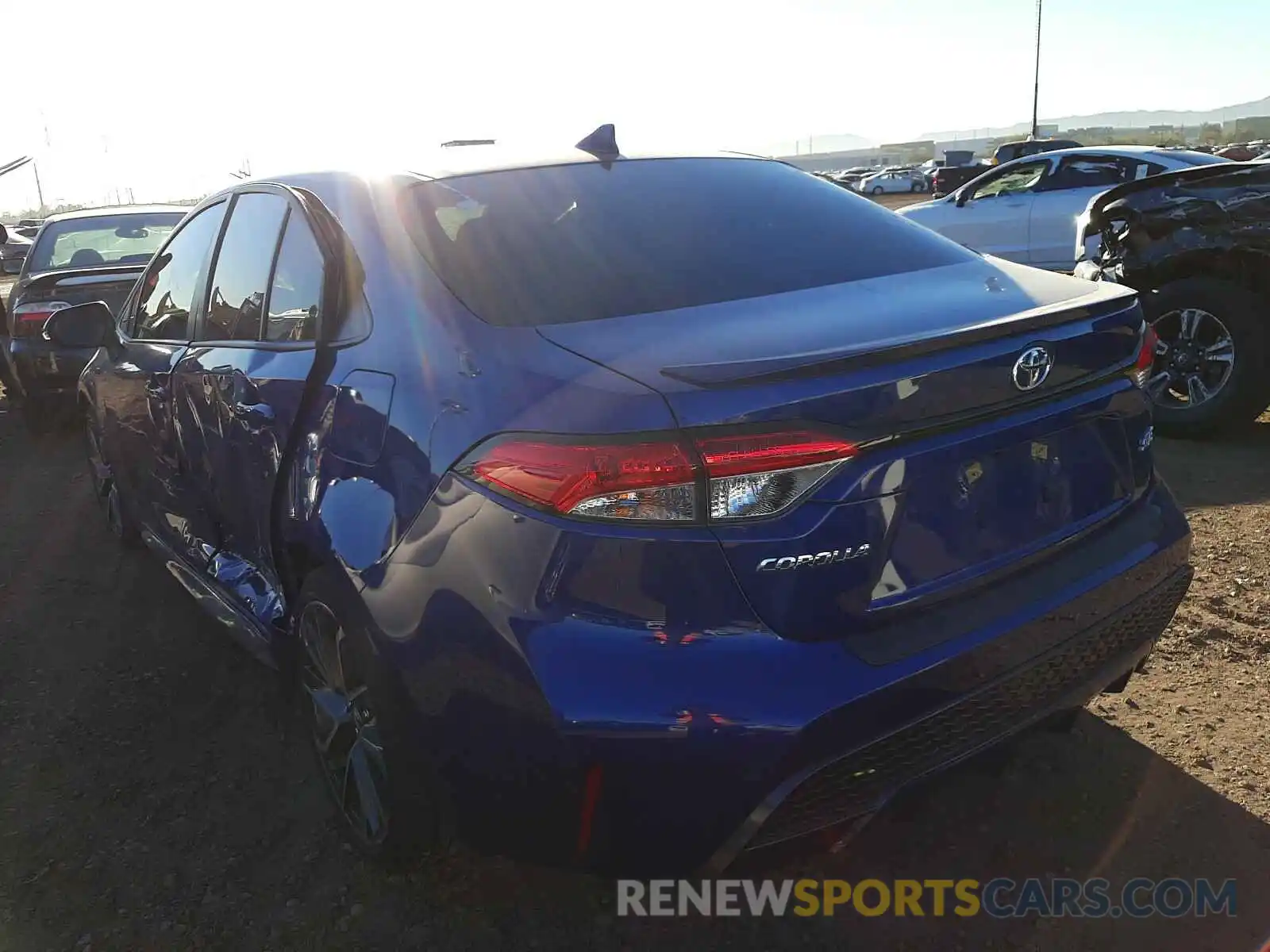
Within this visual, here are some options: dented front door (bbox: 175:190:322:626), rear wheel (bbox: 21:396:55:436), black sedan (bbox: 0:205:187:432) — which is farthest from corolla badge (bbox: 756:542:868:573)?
rear wheel (bbox: 21:396:55:436)

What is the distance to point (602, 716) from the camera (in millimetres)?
1713

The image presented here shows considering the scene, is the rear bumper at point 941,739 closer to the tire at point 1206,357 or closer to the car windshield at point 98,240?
the tire at point 1206,357

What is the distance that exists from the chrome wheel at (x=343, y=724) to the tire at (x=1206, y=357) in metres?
4.31

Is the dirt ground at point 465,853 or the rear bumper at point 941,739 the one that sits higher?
the rear bumper at point 941,739

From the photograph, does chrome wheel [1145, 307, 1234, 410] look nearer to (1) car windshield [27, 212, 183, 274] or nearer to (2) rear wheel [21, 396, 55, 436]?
(1) car windshield [27, 212, 183, 274]

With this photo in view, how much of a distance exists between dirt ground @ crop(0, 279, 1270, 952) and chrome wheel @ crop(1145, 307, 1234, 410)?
6.21 feet

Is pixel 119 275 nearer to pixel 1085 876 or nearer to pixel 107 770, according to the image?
pixel 107 770

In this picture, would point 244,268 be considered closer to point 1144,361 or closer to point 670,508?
point 670,508

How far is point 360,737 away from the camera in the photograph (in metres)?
2.43

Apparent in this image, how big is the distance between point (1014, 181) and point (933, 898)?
31.9ft

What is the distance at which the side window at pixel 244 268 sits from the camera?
9.43ft

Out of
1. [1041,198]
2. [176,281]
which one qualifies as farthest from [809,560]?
[1041,198]

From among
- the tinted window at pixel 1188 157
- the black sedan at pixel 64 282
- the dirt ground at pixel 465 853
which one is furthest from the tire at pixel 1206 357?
the black sedan at pixel 64 282

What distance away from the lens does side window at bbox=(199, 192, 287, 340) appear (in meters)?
2.88
